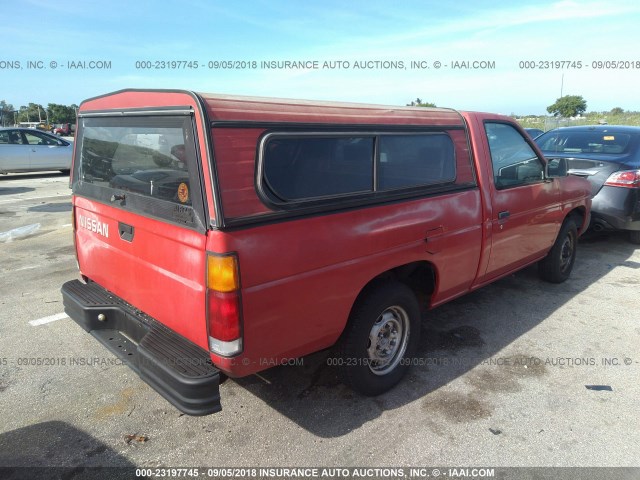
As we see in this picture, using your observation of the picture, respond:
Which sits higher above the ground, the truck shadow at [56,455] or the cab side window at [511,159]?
the cab side window at [511,159]

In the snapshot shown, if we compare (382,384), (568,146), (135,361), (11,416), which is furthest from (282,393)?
(568,146)

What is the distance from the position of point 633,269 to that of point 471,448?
15.0ft

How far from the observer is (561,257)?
5.20 metres

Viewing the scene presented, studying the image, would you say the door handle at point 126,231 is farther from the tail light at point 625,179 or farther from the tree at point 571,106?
the tree at point 571,106

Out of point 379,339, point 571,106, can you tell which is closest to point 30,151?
point 379,339

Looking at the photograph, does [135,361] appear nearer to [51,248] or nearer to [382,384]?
[382,384]

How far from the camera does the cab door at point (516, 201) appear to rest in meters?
3.88

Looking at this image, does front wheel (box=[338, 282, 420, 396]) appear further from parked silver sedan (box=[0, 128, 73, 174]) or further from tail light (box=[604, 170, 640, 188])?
parked silver sedan (box=[0, 128, 73, 174])

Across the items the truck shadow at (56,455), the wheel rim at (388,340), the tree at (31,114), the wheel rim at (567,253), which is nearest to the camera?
the truck shadow at (56,455)

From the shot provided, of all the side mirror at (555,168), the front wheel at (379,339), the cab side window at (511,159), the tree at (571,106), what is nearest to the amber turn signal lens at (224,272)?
the front wheel at (379,339)

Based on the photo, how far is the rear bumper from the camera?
90.3 inches

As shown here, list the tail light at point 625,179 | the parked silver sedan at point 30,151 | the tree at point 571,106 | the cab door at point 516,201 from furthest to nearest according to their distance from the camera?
the tree at point 571,106
the parked silver sedan at point 30,151
the tail light at point 625,179
the cab door at point 516,201

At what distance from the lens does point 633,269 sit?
19.4 ft

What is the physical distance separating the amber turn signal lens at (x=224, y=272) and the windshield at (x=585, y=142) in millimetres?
6628
